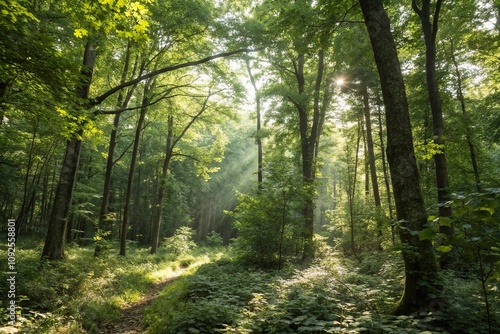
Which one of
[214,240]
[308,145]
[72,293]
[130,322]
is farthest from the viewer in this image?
[214,240]

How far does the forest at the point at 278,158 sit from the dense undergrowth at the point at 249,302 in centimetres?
4

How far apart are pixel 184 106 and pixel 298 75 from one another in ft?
25.7

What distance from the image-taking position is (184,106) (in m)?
18.4

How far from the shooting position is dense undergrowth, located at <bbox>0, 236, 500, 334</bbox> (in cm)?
385

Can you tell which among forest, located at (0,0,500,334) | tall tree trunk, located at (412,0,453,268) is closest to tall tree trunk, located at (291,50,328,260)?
forest, located at (0,0,500,334)

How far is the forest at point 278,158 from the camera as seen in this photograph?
14.1 feet

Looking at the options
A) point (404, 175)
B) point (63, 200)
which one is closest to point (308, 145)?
point (404, 175)

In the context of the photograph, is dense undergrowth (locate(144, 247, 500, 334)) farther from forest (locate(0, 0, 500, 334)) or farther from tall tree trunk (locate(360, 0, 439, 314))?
tall tree trunk (locate(360, 0, 439, 314))

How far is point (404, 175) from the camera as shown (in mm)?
4586

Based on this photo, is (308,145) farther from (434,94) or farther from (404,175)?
(404,175)

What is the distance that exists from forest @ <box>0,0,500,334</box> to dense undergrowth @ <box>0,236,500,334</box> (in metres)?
0.04

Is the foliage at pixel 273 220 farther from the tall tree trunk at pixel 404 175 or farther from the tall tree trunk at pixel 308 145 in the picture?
the tall tree trunk at pixel 404 175

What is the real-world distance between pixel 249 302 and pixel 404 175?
3665mm

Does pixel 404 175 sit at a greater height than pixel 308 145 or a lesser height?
lesser
